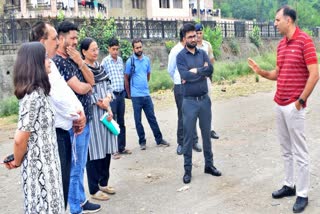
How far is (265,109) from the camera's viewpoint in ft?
35.4

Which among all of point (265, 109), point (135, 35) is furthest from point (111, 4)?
Result: point (265, 109)

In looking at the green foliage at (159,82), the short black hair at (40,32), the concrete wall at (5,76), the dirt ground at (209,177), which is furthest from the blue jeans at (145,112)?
the green foliage at (159,82)

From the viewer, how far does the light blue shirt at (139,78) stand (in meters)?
7.25

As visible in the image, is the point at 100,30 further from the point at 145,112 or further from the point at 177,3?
the point at 177,3

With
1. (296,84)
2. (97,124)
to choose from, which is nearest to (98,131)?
(97,124)

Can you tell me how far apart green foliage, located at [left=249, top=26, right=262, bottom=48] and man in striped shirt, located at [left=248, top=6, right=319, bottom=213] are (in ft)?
79.7

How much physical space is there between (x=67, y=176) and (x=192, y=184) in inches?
79.3

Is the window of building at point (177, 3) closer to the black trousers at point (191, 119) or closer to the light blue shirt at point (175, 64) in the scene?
the light blue shirt at point (175, 64)

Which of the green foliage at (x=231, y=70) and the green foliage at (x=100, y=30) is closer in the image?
the green foliage at (x=100, y=30)

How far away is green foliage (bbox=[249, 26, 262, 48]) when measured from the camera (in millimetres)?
28188

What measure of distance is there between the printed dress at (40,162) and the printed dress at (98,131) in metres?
1.48

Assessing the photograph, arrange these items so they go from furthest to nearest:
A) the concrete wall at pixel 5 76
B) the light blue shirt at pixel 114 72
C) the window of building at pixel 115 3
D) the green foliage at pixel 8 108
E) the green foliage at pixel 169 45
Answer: the window of building at pixel 115 3, the green foliage at pixel 169 45, the concrete wall at pixel 5 76, the green foliage at pixel 8 108, the light blue shirt at pixel 114 72

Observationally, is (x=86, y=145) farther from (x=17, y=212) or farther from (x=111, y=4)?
(x=111, y=4)

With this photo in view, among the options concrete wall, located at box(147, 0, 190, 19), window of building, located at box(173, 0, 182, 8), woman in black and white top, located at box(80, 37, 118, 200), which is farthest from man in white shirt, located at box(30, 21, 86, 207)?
window of building, located at box(173, 0, 182, 8)
